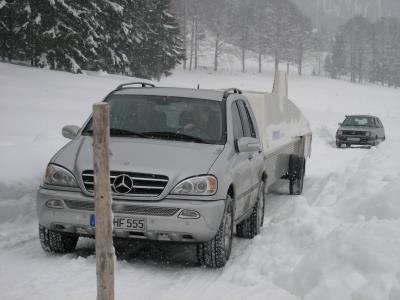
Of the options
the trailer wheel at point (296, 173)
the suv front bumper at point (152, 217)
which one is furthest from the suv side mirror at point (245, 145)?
the trailer wheel at point (296, 173)

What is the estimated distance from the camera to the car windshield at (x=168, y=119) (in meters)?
7.48

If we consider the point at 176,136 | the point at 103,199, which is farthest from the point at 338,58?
the point at 103,199

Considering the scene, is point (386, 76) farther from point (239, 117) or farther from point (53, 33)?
point (239, 117)

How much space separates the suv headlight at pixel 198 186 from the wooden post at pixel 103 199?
7.80 feet

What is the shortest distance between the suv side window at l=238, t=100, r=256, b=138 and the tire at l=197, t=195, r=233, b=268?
Result: 1.86m

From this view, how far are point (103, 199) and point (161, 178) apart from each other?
2482 mm

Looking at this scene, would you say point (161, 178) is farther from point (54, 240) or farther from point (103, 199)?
point (103, 199)

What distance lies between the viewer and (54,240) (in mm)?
7031

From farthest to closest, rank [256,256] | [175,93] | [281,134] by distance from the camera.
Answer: [281,134]
[175,93]
[256,256]

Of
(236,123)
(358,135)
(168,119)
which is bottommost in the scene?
(358,135)

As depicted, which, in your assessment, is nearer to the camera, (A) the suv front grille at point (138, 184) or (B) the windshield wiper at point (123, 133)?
(A) the suv front grille at point (138, 184)

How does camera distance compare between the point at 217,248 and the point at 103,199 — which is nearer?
the point at 103,199

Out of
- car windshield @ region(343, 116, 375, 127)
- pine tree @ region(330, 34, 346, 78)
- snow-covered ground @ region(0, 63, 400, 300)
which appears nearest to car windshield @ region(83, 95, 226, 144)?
snow-covered ground @ region(0, 63, 400, 300)

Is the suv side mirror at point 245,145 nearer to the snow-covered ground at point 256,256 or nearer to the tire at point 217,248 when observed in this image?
the tire at point 217,248
